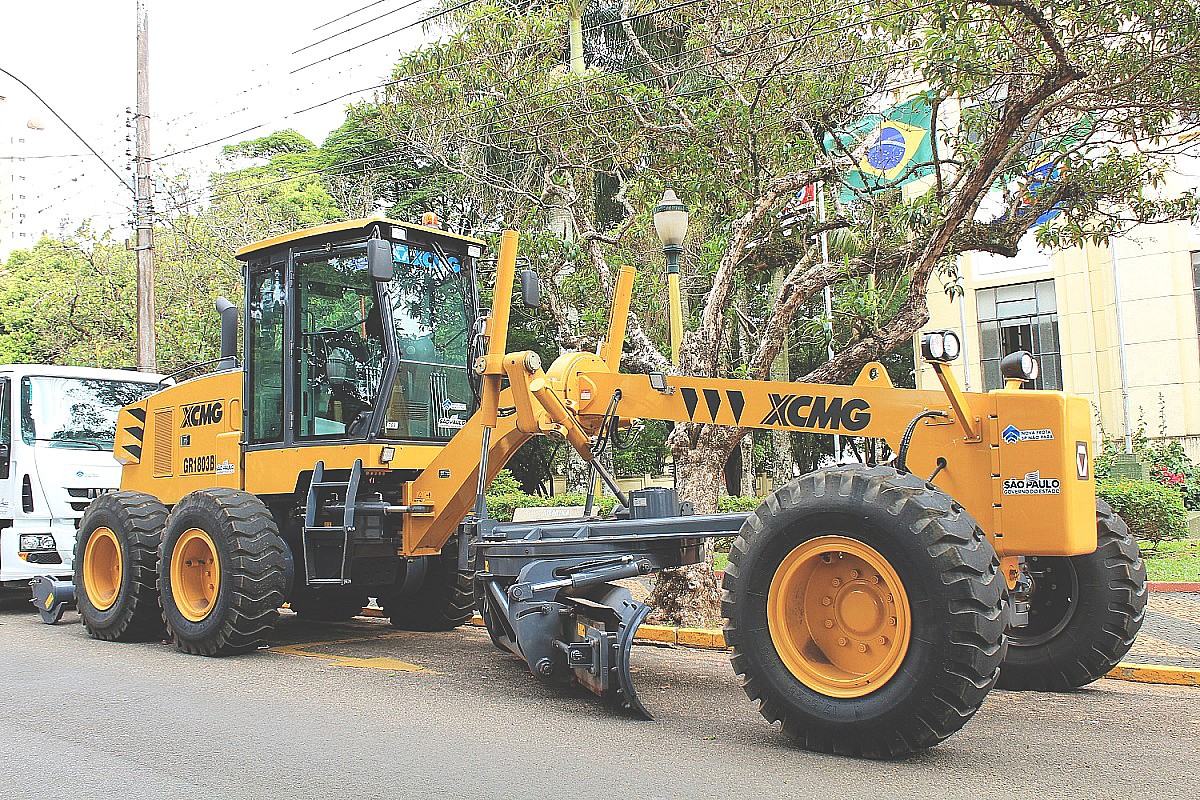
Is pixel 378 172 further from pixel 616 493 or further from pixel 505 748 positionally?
pixel 505 748

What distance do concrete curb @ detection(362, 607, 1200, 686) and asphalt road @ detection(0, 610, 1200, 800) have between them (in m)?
0.17

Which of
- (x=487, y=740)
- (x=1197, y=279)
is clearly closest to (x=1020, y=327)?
(x=1197, y=279)

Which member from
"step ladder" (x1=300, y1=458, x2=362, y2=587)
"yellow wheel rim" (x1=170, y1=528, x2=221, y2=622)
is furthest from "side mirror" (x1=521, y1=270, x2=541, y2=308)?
"yellow wheel rim" (x1=170, y1=528, x2=221, y2=622)

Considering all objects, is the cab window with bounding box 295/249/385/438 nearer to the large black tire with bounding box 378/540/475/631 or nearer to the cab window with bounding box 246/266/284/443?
the cab window with bounding box 246/266/284/443

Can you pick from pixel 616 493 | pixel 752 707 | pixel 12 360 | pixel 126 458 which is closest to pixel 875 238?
pixel 616 493

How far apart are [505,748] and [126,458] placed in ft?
23.8

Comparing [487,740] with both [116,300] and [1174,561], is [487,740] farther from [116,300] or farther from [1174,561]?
[116,300]

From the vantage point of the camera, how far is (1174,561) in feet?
50.0

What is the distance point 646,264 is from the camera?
68.1 ft

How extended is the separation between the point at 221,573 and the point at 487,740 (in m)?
3.74

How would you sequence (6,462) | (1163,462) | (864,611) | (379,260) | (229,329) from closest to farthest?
(864,611) → (379,260) → (229,329) → (6,462) → (1163,462)

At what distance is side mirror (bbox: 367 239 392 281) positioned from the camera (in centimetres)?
848

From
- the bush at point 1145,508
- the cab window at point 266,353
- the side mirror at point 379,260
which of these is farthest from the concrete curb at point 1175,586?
the cab window at point 266,353

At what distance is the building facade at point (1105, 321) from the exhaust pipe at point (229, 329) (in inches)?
664
